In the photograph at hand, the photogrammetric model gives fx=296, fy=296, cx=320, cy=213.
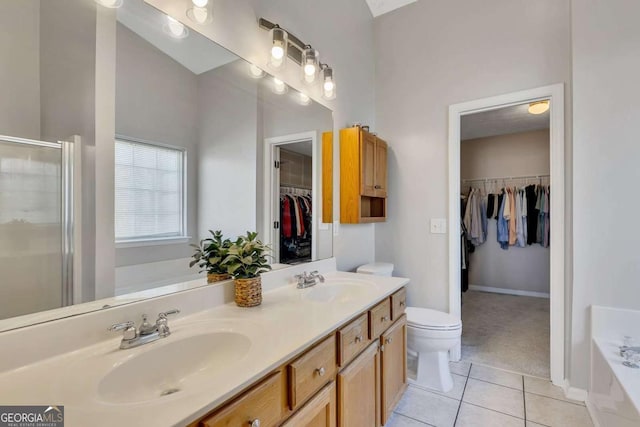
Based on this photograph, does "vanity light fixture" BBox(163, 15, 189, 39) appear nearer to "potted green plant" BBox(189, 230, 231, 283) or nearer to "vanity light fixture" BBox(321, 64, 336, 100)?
"potted green plant" BBox(189, 230, 231, 283)

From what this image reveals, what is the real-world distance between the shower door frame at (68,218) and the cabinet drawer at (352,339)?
951 mm

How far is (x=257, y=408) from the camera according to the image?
0.80 metres

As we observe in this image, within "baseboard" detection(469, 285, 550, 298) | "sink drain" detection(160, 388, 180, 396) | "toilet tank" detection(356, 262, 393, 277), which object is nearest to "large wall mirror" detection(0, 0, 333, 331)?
"sink drain" detection(160, 388, 180, 396)

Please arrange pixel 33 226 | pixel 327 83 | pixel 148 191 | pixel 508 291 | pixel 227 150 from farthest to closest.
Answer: pixel 508 291 → pixel 327 83 → pixel 227 150 → pixel 148 191 → pixel 33 226

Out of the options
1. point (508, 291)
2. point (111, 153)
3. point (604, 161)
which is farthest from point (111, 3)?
point (508, 291)

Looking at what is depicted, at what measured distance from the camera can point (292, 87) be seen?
193 cm

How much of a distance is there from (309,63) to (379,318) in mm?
1643

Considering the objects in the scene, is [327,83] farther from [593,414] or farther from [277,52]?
[593,414]

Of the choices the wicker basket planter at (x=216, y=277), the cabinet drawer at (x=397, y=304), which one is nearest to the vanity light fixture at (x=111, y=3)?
the wicker basket planter at (x=216, y=277)

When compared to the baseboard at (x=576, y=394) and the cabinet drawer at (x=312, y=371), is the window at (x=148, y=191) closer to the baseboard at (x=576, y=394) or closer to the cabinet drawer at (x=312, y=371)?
the cabinet drawer at (x=312, y=371)

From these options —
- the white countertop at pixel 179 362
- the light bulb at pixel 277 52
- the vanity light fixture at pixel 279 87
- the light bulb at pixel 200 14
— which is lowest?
the white countertop at pixel 179 362

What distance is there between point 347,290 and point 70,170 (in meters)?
1.44

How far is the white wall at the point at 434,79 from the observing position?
88.3 inches

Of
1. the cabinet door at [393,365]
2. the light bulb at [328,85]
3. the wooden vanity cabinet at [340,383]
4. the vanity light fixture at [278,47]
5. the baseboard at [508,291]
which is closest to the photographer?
the wooden vanity cabinet at [340,383]
